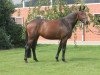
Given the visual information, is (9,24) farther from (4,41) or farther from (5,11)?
(4,41)

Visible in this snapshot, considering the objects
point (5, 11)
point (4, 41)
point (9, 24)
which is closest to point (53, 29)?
point (4, 41)

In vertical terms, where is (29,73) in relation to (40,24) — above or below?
below

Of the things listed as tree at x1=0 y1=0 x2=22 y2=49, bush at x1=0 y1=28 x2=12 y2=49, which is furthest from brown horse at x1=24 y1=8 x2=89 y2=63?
tree at x1=0 y1=0 x2=22 y2=49

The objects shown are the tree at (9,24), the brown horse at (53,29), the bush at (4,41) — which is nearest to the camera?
the brown horse at (53,29)

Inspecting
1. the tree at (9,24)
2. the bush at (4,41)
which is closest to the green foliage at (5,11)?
the tree at (9,24)

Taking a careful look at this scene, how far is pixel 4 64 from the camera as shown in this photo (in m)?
16.3

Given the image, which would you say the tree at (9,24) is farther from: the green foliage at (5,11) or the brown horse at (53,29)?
the brown horse at (53,29)

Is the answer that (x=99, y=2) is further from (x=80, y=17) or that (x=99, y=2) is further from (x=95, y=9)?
(x=80, y=17)

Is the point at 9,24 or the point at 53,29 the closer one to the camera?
the point at 53,29

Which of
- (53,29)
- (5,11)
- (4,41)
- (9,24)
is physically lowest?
(4,41)

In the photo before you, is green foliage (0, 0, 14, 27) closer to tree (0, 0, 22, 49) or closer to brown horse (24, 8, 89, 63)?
tree (0, 0, 22, 49)

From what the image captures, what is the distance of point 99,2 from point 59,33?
21083 mm

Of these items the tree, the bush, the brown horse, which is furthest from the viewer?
the tree

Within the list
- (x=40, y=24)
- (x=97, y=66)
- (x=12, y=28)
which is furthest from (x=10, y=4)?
(x=97, y=66)
